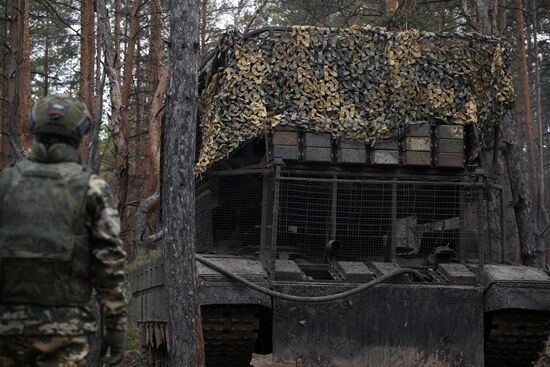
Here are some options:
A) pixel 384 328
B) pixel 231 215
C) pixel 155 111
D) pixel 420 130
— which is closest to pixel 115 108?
pixel 231 215

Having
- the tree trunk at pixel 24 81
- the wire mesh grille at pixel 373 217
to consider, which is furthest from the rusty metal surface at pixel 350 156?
the tree trunk at pixel 24 81

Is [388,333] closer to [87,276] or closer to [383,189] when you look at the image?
[383,189]

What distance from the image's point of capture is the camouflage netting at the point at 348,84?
10289mm

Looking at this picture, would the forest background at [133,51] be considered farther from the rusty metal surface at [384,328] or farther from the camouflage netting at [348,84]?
the rusty metal surface at [384,328]

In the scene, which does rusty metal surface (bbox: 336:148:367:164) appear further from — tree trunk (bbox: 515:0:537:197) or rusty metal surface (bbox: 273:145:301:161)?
tree trunk (bbox: 515:0:537:197)

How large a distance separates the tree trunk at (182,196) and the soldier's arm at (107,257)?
375 centimetres

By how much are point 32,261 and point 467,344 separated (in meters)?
6.38

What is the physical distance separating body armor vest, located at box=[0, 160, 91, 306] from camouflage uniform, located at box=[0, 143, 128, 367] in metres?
0.04

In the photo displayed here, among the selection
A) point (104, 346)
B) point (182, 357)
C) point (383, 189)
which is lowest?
point (182, 357)

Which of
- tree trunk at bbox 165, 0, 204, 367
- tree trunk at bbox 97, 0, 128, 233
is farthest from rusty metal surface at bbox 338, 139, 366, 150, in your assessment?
tree trunk at bbox 97, 0, 128, 233

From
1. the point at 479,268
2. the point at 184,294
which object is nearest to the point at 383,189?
the point at 479,268

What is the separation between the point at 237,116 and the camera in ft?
33.6

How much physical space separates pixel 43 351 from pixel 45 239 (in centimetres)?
49

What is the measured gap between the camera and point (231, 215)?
1084 centimetres
